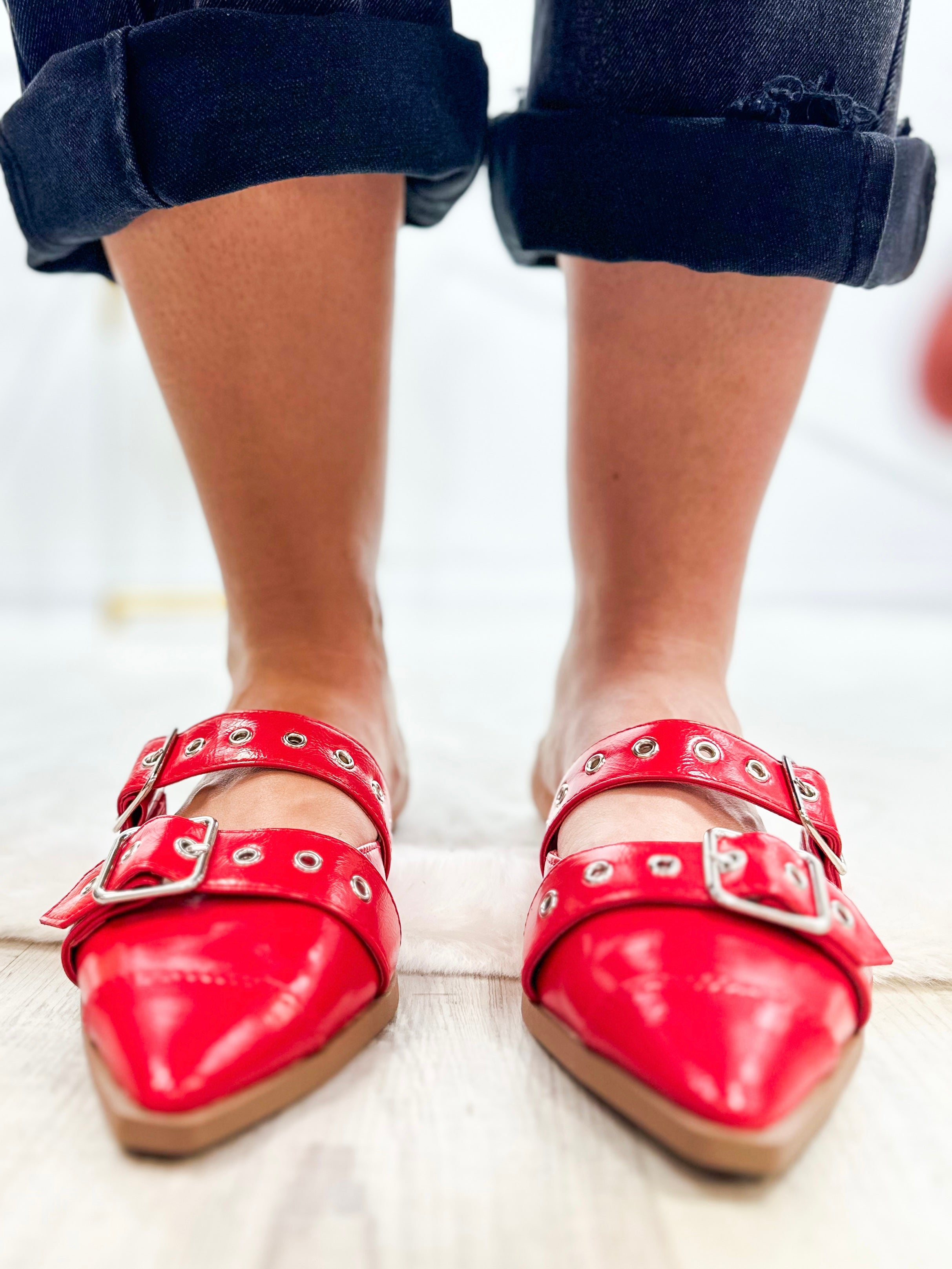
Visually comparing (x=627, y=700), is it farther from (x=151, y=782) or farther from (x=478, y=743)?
(x=478, y=743)

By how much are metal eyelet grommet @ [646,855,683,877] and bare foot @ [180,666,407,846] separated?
0.15 m

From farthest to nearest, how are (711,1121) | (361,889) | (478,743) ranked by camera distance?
(478,743) < (361,889) < (711,1121)

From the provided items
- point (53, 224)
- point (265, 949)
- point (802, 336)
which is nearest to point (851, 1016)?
point (265, 949)

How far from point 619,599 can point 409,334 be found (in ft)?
3.91

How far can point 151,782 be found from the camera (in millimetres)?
480

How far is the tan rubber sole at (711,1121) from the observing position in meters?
0.32

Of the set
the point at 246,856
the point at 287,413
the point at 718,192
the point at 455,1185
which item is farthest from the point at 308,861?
the point at 718,192

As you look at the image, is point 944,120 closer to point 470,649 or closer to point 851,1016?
point 470,649

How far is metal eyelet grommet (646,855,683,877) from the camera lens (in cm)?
39

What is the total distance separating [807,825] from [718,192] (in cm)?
31

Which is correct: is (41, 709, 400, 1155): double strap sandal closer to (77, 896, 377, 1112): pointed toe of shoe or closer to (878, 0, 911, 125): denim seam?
(77, 896, 377, 1112): pointed toe of shoe

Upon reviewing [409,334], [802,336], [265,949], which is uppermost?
[802,336]

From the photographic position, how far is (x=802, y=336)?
1.90 ft

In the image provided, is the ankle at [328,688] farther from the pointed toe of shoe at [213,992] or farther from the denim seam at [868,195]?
the denim seam at [868,195]
